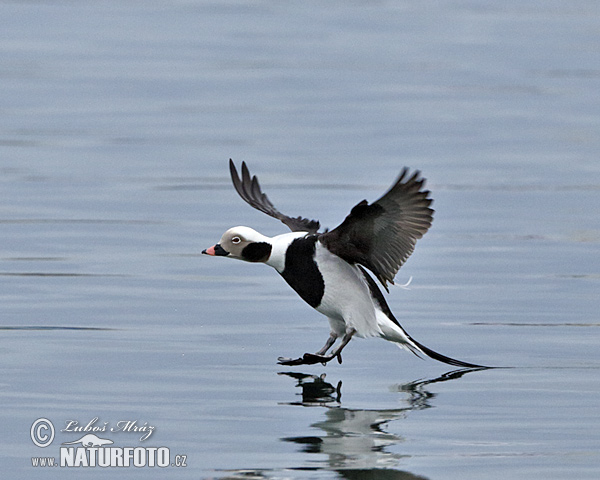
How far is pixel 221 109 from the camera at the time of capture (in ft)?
63.9

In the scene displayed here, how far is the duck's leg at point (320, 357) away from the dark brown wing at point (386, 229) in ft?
1.35

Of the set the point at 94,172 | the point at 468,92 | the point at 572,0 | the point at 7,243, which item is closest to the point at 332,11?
the point at 572,0

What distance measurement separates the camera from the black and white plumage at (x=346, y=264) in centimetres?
834

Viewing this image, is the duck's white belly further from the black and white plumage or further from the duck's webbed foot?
the duck's webbed foot

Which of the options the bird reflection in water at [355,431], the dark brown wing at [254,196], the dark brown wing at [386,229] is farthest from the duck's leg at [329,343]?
the dark brown wing at [254,196]

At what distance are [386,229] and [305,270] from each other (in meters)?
0.64

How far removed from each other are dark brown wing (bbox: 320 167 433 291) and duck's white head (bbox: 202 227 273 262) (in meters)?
0.40

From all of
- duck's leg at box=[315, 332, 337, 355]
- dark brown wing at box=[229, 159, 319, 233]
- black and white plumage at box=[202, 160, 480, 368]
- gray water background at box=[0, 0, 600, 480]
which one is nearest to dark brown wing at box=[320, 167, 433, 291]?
black and white plumage at box=[202, 160, 480, 368]

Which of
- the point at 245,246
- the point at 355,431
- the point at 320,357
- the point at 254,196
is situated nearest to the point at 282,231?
the point at 254,196

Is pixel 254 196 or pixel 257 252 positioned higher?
pixel 254 196

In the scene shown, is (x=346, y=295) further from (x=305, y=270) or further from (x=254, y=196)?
(x=254, y=196)

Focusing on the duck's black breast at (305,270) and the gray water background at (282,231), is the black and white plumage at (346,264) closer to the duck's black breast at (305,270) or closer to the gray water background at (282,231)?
the duck's black breast at (305,270)

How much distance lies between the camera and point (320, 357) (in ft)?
27.5

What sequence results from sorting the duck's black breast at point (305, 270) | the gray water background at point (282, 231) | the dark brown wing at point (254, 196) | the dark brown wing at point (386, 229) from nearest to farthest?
the gray water background at point (282, 231)
the dark brown wing at point (386, 229)
the duck's black breast at point (305, 270)
the dark brown wing at point (254, 196)
